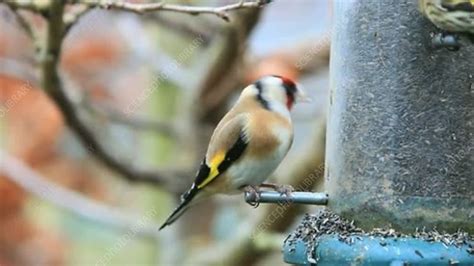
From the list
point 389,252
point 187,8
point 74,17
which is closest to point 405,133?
point 389,252

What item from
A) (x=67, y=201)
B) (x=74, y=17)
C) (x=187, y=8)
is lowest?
(x=67, y=201)

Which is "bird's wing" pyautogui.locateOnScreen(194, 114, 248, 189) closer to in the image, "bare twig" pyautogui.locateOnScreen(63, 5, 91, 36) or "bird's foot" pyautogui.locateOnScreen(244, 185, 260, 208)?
"bird's foot" pyautogui.locateOnScreen(244, 185, 260, 208)

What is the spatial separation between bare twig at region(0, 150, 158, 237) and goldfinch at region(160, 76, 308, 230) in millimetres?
2852

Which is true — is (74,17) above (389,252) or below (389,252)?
below

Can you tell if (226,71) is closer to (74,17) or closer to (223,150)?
(74,17)

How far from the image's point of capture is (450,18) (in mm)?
3756

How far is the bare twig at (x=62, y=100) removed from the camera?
5.32m

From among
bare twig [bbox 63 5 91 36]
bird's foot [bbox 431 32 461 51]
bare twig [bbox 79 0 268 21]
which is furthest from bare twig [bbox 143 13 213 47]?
bird's foot [bbox 431 32 461 51]

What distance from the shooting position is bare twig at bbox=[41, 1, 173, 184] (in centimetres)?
532

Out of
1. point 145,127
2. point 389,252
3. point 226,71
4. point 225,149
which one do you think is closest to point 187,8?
point 225,149

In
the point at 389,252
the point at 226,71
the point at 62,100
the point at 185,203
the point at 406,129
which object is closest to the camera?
the point at 389,252

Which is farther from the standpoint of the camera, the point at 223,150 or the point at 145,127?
the point at 145,127

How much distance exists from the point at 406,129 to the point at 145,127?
3931 millimetres

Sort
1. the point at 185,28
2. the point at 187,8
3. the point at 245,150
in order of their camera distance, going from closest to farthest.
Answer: the point at 187,8, the point at 245,150, the point at 185,28
